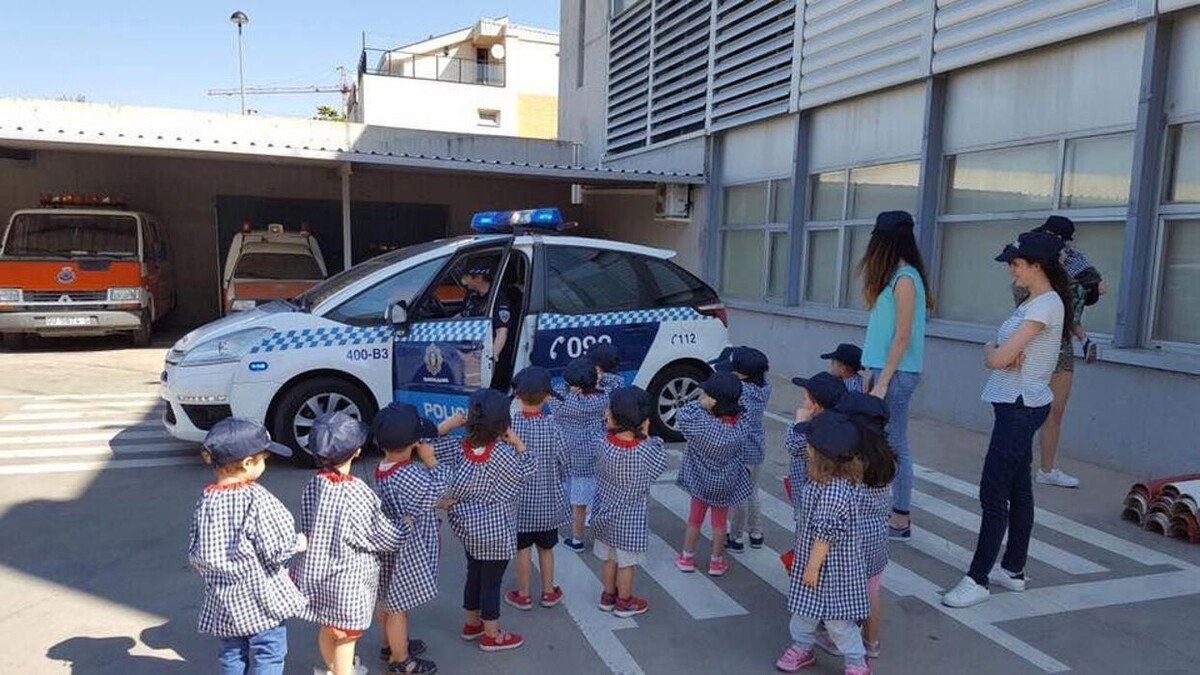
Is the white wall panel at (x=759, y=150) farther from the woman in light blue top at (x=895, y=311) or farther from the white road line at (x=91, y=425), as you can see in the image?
the white road line at (x=91, y=425)

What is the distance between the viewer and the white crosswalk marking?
5934 millimetres

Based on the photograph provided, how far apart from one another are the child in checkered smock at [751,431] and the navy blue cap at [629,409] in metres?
0.70

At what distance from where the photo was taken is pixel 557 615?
361 cm

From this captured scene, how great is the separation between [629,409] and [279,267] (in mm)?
9753

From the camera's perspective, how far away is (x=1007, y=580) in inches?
156

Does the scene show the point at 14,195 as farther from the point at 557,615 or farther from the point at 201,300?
the point at 557,615

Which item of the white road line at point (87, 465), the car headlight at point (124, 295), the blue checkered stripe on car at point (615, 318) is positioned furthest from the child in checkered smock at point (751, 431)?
the car headlight at point (124, 295)

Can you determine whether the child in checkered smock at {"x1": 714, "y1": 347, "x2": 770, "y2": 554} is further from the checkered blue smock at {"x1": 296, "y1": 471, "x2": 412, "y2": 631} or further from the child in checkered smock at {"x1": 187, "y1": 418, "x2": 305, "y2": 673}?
the child in checkered smock at {"x1": 187, "y1": 418, "x2": 305, "y2": 673}

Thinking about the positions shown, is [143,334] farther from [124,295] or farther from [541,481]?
[541,481]

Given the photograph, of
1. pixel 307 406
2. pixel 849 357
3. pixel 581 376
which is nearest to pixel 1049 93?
pixel 849 357

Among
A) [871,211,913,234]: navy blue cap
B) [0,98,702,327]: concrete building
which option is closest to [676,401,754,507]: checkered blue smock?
[871,211,913,234]: navy blue cap

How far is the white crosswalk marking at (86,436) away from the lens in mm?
5934

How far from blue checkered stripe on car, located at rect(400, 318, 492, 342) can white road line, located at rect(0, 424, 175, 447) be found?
2.59 meters

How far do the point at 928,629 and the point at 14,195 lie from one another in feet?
55.2
